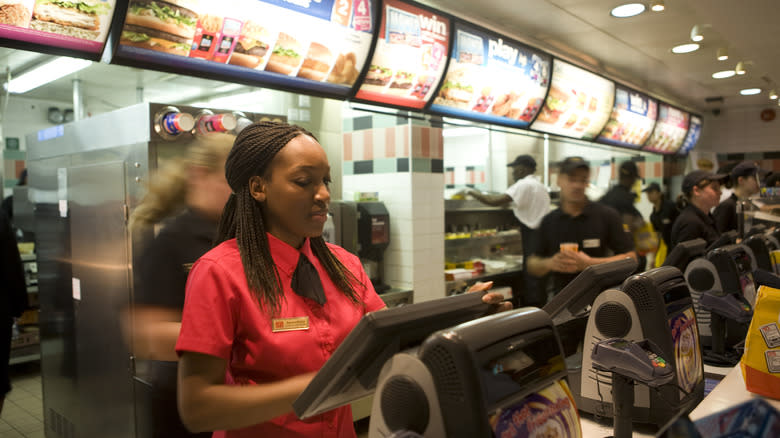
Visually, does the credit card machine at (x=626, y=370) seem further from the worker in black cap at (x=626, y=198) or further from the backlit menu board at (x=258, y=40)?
the worker in black cap at (x=626, y=198)

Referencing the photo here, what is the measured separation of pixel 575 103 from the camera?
18.7 ft

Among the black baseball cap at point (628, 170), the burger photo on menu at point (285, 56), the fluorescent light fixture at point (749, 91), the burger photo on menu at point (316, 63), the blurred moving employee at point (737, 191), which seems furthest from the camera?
the fluorescent light fixture at point (749, 91)

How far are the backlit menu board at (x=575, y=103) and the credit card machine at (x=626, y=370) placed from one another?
4.16 m

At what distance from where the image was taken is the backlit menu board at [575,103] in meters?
5.35

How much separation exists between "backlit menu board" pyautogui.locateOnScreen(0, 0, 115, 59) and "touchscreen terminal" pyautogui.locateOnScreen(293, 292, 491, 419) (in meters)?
2.08

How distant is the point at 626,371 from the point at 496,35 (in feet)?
11.9

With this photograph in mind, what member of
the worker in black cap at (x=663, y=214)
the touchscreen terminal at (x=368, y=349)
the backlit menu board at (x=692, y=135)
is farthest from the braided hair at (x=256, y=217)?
the backlit menu board at (x=692, y=135)

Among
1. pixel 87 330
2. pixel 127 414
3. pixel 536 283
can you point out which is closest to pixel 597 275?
pixel 536 283

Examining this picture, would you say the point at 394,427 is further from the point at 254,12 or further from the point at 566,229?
the point at 566,229

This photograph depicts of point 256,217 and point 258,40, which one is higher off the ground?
point 258,40

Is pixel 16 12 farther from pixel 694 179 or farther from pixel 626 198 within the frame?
pixel 626 198

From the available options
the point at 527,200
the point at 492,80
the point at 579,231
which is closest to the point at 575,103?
the point at 527,200

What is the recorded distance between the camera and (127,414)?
2967mm

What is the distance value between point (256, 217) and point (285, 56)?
6.64 feet
